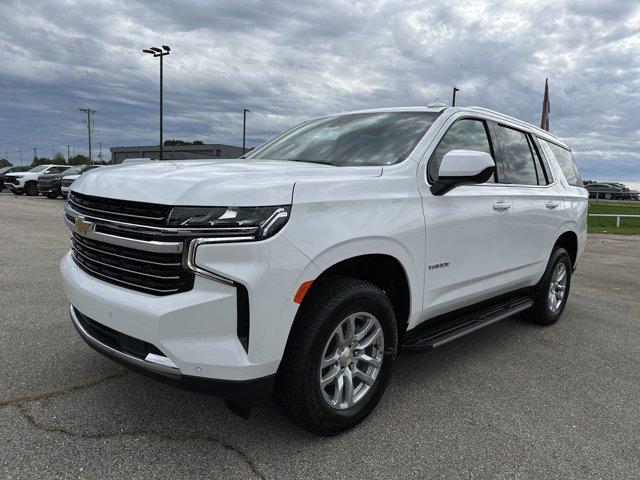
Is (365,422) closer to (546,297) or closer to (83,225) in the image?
(83,225)

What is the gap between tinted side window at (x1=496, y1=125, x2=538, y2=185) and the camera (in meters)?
4.33

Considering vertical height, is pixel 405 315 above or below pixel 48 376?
above

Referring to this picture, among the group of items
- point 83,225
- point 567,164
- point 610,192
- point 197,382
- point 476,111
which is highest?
point 476,111

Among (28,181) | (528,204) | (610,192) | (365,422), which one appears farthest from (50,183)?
(610,192)

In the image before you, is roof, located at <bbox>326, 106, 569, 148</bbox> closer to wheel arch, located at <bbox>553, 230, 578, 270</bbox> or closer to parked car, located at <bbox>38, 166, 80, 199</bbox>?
wheel arch, located at <bbox>553, 230, 578, 270</bbox>

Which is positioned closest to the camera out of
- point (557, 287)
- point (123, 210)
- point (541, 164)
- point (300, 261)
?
point (300, 261)

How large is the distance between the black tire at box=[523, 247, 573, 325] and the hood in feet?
9.51

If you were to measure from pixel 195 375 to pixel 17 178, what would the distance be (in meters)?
29.2

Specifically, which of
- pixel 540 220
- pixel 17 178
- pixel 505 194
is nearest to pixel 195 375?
pixel 505 194

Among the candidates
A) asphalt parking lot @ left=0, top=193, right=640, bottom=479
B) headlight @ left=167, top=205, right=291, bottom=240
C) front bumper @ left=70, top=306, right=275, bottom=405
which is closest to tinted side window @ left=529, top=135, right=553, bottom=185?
asphalt parking lot @ left=0, top=193, right=640, bottom=479

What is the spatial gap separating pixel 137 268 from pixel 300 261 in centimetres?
79

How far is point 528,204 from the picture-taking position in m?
4.38

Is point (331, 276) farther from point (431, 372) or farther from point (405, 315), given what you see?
point (431, 372)

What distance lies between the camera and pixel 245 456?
8.56 feet
